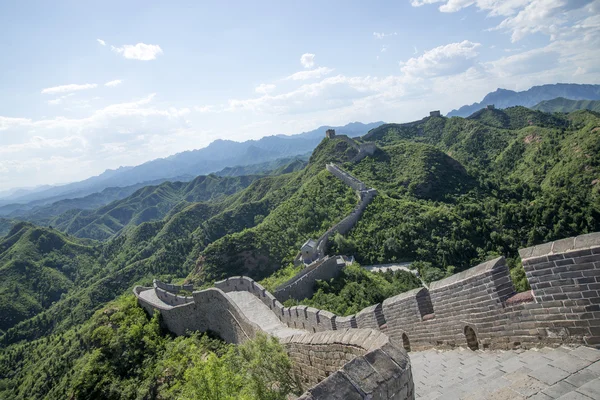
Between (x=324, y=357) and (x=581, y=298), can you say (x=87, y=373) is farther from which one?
(x=581, y=298)

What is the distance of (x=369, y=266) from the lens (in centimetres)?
3078

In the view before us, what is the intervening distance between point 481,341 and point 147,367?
16.1 meters

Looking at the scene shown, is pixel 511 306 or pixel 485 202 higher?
pixel 511 306

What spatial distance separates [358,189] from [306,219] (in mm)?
7317

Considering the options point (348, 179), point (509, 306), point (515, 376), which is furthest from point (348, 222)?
point (515, 376)

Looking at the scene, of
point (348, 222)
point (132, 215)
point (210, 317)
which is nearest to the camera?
point (210, 317)

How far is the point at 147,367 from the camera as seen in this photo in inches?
671

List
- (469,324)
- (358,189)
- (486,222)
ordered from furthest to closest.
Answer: (358,189) < (486,222) < (469,324)

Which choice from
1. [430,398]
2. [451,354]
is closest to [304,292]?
[451,354]

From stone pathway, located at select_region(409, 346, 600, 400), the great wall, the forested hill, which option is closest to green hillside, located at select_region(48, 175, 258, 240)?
the forested hill

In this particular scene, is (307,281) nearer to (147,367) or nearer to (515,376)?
(147,367)

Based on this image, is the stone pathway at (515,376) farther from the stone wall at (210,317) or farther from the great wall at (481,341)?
the stone wall at (210,317)

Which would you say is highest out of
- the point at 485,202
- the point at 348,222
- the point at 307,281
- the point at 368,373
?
the point at 368,373

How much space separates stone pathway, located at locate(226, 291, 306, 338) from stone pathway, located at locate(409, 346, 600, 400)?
6.46m
